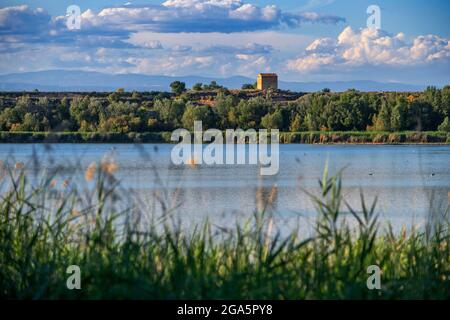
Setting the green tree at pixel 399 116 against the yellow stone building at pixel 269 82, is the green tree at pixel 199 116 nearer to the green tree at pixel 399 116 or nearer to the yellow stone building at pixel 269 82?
the green tree at pixel 399 116

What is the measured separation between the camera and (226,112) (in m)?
56.1

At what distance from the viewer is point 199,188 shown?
2209cm

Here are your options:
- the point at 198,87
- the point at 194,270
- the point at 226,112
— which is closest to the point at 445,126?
the point at 226,112

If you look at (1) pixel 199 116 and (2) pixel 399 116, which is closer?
(1) pixel 199 116

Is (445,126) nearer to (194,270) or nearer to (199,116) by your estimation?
(199,116)

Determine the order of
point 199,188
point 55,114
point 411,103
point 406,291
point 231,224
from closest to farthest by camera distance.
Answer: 1. point 406,291
2. point 231,224
3. point 199,188
4. point 55,114
5. point 411,103

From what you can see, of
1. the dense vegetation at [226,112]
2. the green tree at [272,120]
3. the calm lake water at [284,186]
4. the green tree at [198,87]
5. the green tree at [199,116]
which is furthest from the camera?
the green tree at [198,87]

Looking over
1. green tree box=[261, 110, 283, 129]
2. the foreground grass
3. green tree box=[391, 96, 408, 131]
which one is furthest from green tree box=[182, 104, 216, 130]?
the foreground grass

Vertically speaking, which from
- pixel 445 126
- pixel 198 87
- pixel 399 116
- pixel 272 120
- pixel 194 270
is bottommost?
pixel 445 126

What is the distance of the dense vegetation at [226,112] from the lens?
157 feet

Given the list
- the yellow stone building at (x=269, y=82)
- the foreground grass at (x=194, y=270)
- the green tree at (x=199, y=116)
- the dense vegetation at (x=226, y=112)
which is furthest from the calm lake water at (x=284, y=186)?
the yellow stone building at (x=269, y=82)

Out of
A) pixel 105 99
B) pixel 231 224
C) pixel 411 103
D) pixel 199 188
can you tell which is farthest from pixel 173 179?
pixel 411 103
